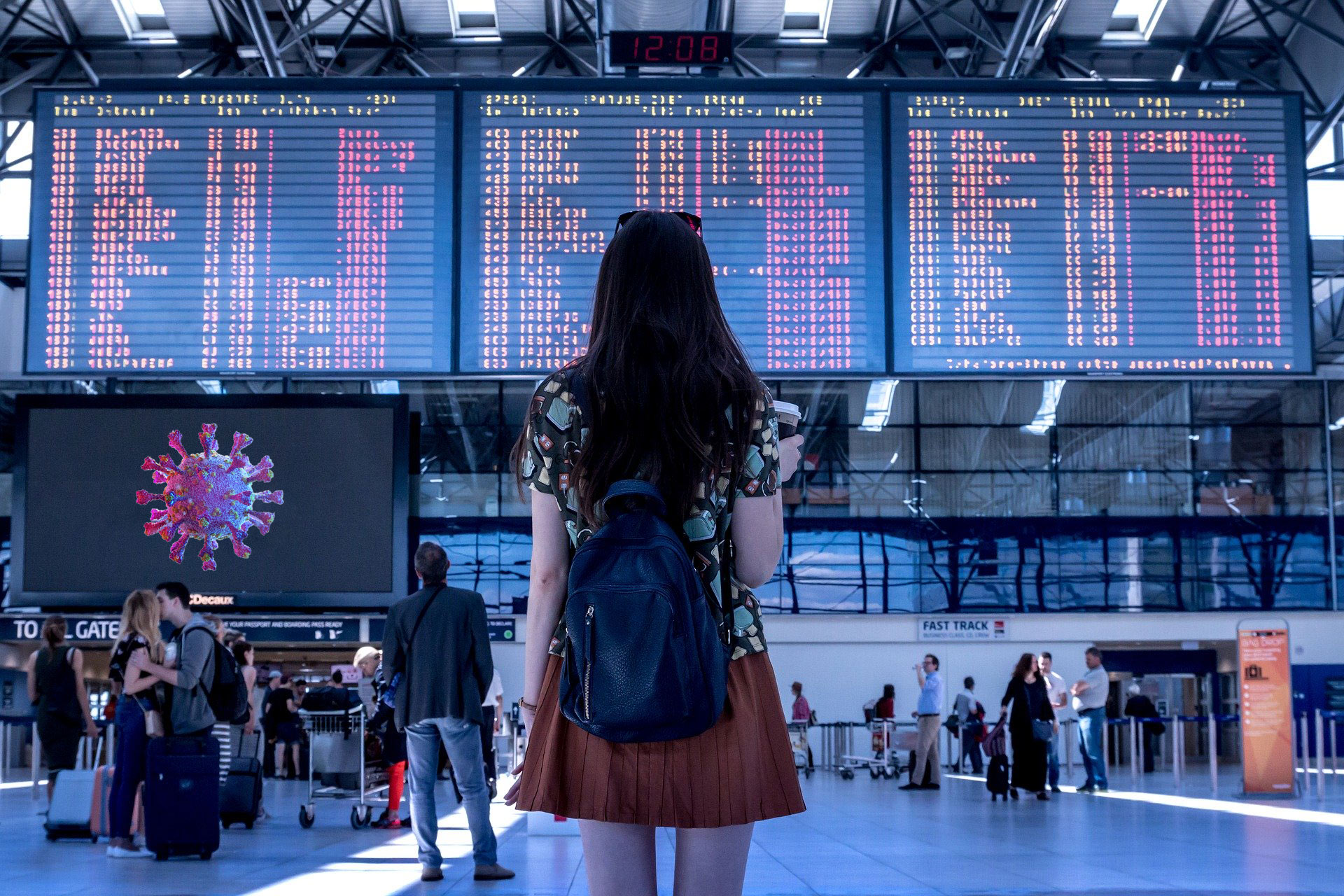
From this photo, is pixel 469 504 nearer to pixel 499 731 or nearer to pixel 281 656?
pixel 281 656

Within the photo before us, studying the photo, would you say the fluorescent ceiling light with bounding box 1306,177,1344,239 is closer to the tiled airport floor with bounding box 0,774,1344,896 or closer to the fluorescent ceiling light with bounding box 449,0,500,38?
the fluorescent ceiling light with bounding box 449,0,500,38

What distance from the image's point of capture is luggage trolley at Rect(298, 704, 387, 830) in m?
10.1

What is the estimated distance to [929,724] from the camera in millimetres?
15531

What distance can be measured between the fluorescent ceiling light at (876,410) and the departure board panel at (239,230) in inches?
699

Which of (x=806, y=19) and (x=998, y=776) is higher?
(x=806, y=19)

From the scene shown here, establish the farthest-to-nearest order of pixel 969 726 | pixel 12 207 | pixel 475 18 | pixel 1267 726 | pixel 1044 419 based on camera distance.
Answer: pixel 1044 419 → pixel 12 207 → pixel 475 18 → pixel 969 726 → pixel 1267 726

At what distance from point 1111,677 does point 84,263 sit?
20.8m

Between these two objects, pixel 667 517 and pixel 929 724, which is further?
pixel 929 724

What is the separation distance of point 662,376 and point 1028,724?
A: 12467mm

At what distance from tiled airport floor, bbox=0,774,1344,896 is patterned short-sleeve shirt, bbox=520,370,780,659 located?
4.22 metres

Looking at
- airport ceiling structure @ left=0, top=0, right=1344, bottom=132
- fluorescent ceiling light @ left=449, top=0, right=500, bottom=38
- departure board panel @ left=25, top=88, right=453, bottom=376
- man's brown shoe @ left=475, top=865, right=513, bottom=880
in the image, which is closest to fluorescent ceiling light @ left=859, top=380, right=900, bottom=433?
airport ceiling structure @ left=0, top=0, right=1344, bottom=132

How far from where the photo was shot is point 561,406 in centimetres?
212

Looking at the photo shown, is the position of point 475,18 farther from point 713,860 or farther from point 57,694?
point 713,860

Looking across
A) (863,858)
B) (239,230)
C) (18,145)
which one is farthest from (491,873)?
(18,145)
